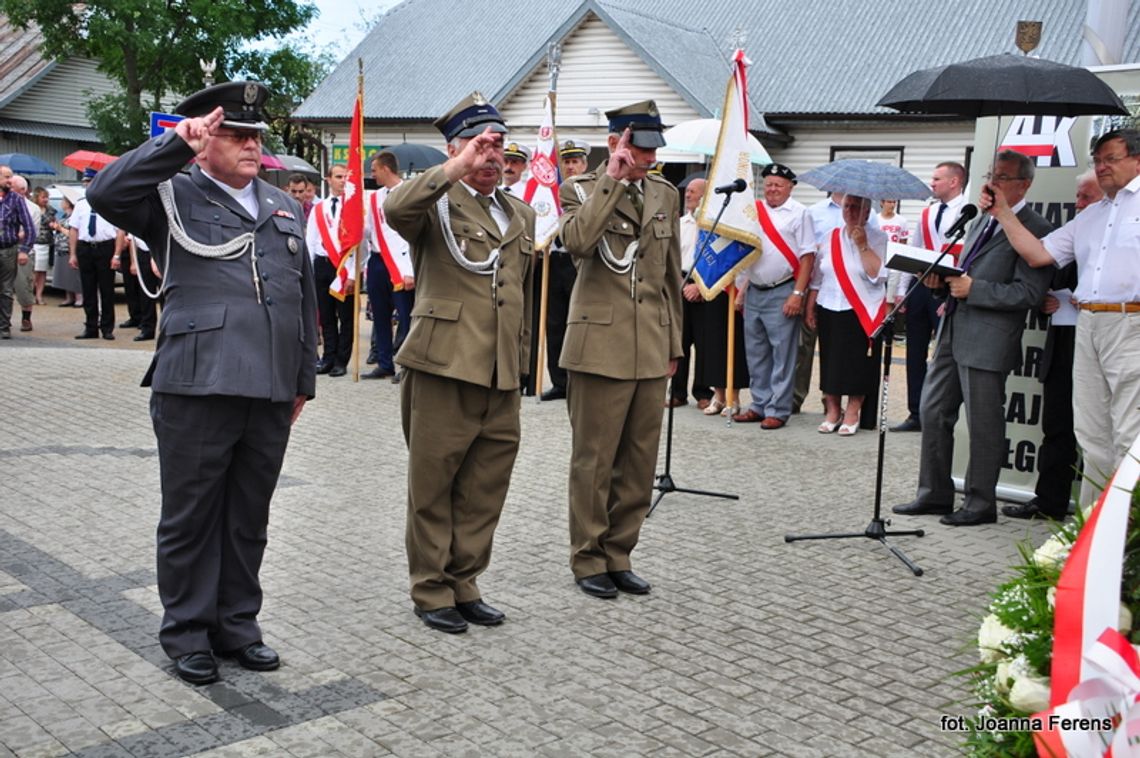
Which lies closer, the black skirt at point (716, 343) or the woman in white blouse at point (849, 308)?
the woman in white blouse at point (849, 308)

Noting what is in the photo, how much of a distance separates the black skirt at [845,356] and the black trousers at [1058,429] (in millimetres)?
2480

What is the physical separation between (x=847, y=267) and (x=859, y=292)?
22cm

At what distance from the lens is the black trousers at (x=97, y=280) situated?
50.9 feet

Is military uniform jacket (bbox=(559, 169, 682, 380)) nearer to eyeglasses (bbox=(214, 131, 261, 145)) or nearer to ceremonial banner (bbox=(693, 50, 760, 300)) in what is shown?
eyeglasses (bbox=(214, 131, 261, 145))

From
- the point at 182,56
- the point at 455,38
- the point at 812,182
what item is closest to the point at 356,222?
the point at 812,182

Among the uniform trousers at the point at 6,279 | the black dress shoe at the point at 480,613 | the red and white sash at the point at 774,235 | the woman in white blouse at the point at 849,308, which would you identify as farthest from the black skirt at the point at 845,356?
the uniform trousers at the point at 6,279

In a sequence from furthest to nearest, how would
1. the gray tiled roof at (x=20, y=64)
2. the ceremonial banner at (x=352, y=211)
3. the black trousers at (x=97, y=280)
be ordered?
the gray tiled roof at (x=20, y=64)
the black trousers at (x=97, y=280)
the ceremonial banner at (x=352, y=211)

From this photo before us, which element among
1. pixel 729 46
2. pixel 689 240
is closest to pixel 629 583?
pixel 689 240

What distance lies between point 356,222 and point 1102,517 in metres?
10.6

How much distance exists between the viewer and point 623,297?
5.92 metres

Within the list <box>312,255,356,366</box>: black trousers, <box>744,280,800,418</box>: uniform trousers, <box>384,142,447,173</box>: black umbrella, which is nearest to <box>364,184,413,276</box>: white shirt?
<box>312,255,356,366</box>: black trousers

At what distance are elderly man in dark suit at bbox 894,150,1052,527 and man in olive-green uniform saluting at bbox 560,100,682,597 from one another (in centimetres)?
222

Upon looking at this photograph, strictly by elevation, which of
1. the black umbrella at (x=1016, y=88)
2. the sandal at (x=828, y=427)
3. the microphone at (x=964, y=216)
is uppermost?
the black umbrella at (x=1016, y=88)

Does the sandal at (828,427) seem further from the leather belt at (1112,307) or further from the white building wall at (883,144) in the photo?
the white building wall at (883,144)
